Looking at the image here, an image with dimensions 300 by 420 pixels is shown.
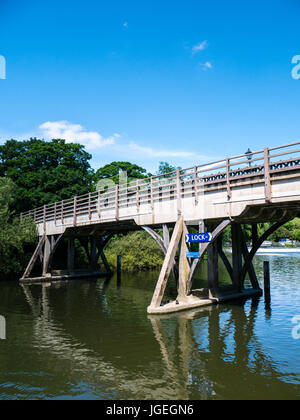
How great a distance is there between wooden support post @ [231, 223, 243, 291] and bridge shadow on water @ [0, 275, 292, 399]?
1.19 meters

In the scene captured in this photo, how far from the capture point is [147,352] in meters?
9.20

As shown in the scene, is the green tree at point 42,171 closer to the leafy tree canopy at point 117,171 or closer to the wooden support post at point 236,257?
the leafy tree canopy at point 117,171

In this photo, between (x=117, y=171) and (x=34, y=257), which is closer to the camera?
(x=34, y=257)

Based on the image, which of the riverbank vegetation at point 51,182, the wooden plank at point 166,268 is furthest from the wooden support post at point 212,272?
the riverbank vegetation at point 51,182

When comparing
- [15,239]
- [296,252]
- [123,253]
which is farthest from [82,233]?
[296,252]

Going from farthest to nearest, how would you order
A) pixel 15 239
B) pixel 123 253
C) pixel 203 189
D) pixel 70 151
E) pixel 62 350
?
pixel 70 151 < pixel 123 253 < pixel 15 239 < pixel 203 189 < pixel 62 350

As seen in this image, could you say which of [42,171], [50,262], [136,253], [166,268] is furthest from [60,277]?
[166,268]

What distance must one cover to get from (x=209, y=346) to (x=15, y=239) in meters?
18.5

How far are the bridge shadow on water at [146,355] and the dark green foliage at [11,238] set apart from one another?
9.72 m

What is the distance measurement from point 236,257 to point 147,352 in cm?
839

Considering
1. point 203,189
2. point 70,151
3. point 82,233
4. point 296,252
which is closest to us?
point 203,189

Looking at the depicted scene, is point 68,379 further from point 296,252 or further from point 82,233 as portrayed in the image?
point 296,252

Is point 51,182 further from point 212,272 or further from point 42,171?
point 212,272

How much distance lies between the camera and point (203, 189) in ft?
45.0
